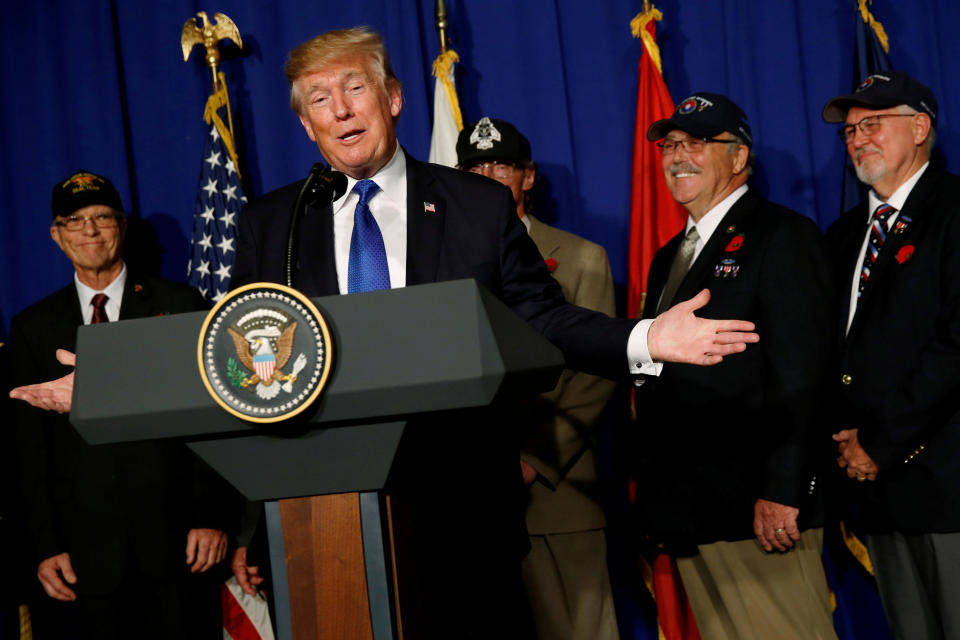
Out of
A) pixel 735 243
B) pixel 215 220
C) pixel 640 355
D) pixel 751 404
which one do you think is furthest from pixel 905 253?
pixel 215 220

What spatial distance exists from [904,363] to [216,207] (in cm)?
242

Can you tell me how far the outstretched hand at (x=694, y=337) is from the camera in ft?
4.65

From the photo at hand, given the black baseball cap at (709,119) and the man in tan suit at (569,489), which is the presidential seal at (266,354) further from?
the black baseball cap at (709,119)

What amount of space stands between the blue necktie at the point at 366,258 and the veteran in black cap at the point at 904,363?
1453 mm

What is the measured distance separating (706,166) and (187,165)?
209cm

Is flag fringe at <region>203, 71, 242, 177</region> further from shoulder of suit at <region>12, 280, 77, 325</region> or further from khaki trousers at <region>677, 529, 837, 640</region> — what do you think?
khaki trousers at <region>677, 529, 837, 640</region>

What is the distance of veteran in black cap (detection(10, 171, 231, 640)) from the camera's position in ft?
9.87

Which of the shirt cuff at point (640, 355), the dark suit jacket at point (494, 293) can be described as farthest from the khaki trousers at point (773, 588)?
the shirt cuff at point (640, 355)

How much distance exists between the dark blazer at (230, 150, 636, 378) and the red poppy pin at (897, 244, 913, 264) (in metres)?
1.34

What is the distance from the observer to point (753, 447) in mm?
2625

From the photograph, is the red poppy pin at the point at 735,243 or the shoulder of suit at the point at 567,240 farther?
the shoulder of suit at the point at 567,240

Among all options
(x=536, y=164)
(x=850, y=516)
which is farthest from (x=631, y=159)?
(x=850, y=516)

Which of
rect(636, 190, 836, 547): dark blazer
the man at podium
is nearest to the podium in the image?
the man at podium

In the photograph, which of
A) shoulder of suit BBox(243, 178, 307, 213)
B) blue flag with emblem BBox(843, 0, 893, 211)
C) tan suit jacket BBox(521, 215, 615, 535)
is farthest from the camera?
blue flag with emblem BBox(843, 0, 893, 211)
